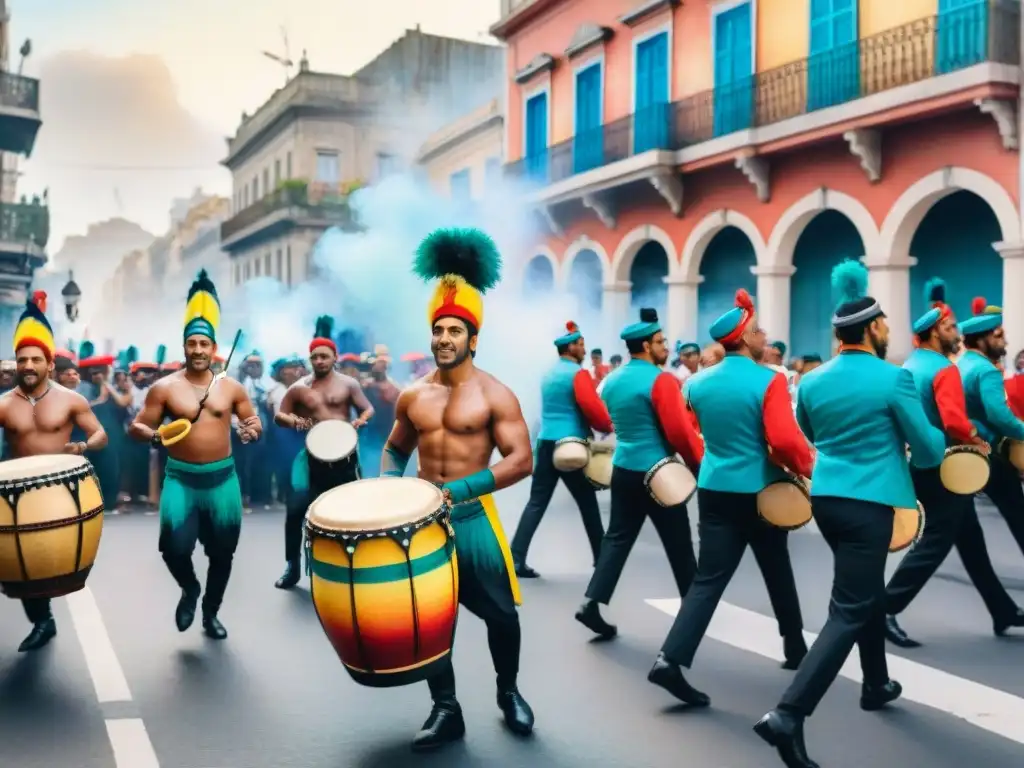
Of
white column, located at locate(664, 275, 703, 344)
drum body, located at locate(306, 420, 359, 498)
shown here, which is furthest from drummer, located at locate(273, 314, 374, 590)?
white column, located at locate(664, 275, 703, 344)

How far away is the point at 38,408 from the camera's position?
7.15 meters

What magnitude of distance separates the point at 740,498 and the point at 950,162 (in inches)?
426

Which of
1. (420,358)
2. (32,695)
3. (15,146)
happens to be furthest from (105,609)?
(15,146)

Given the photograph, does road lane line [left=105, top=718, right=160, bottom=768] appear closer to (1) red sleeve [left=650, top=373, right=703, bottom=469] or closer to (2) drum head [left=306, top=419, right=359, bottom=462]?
(1) red sleeve [left=650, top=373, right=703, bottom=469]

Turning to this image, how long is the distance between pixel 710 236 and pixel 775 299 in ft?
7.18

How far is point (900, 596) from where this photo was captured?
6.70 metres

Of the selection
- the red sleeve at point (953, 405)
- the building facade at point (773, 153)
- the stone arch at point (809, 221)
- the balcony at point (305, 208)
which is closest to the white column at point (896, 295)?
the building facade at point (773, 153)

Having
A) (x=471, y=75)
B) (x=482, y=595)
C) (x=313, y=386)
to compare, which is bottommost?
(x=482, y=595)

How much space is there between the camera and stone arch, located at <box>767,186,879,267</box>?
53.9ft

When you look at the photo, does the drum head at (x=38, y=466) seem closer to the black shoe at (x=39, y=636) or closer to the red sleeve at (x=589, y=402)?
the black shoe at (x=39, y=636)

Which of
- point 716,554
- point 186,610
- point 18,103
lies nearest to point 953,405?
point 716,554

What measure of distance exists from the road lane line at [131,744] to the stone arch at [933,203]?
12.1m

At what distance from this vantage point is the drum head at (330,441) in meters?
8.56

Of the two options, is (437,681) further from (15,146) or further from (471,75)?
(471,75)
